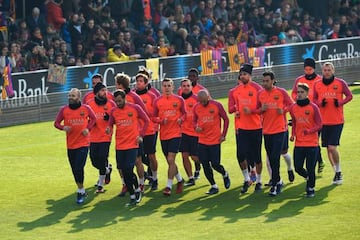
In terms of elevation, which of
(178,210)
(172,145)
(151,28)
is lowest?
(178,210)

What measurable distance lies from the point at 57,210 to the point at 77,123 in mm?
1572

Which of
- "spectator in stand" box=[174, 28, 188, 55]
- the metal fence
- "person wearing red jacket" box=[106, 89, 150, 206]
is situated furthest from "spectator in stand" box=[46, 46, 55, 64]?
"person wearing red jacket" box=[106, 89, 150, 206]

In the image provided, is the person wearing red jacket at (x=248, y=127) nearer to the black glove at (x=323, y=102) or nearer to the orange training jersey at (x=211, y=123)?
the orange training jersey at (x=211, y=123)

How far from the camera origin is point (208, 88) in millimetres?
33938

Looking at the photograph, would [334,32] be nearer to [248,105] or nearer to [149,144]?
[149,144]

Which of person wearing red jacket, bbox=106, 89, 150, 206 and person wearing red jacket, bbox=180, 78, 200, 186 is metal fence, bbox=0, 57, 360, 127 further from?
person wearing red jacket, bbox=106, 89, 150, 206

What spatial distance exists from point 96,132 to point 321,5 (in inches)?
1033

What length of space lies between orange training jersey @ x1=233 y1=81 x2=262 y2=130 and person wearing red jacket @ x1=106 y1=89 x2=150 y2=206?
1801 millimetres

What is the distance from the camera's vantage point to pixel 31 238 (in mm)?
16969

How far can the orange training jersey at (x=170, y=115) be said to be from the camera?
20.1 m

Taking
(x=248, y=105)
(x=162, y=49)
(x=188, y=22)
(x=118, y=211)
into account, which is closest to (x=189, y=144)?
(x=248, y=105)

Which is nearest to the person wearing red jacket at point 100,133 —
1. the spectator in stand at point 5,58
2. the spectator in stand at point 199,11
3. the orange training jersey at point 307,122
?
the orange training jersey at point 307,122

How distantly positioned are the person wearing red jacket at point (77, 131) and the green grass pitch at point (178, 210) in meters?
0.55

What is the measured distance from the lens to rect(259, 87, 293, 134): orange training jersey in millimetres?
19406
